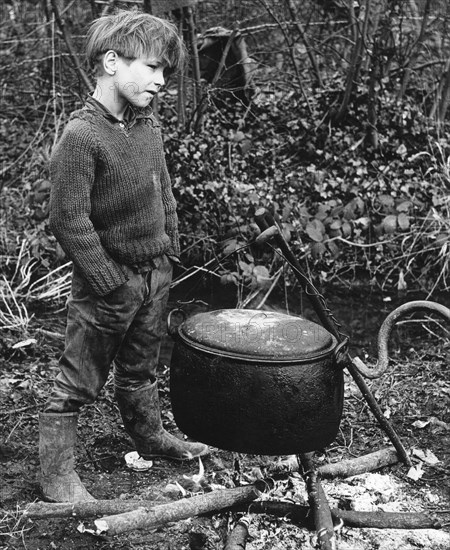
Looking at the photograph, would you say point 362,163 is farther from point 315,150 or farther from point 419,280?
point 419,280

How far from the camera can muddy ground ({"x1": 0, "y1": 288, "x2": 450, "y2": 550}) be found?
9.37ft

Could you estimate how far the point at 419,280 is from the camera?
5969 mm

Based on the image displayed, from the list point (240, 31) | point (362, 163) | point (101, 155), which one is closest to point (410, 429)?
point (101, 155)

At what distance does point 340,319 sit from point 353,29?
263cm

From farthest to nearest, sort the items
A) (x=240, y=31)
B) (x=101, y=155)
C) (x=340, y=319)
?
1. (x=240, y=31)
2. (x=340, y=319)
3. (x=101, y=155)

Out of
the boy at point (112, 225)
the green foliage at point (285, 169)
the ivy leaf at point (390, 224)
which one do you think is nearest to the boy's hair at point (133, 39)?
the boy at point (112, 225)

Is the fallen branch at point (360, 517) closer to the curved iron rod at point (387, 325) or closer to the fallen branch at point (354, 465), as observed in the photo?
the fallen branch at point (354, 465)

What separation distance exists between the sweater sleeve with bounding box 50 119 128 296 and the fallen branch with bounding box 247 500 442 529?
3.23 ft

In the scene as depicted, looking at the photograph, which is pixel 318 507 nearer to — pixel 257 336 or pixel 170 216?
pixel 257 336

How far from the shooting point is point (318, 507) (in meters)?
2.72

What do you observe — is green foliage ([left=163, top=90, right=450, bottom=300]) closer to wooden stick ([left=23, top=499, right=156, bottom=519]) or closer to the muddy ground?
the muddy ground

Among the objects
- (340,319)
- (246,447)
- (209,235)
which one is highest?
(246,447)

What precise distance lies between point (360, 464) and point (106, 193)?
152 centimetres

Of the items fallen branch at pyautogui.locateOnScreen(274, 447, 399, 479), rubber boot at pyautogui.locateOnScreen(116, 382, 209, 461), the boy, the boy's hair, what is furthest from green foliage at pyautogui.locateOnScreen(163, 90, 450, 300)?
the boy's hair
